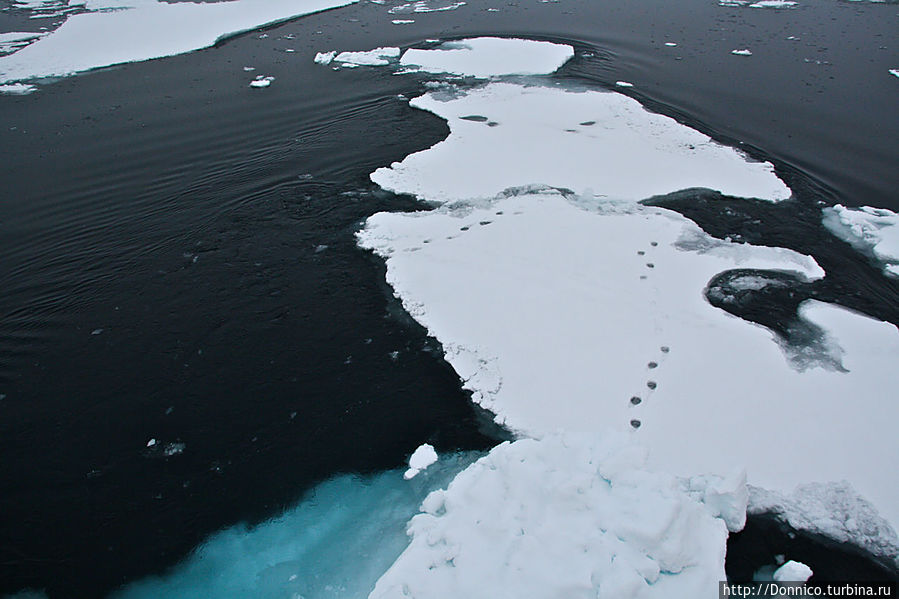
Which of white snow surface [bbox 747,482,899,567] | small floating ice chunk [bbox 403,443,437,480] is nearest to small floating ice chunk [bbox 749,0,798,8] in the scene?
white snow surface [bbox 747,482,899,567]

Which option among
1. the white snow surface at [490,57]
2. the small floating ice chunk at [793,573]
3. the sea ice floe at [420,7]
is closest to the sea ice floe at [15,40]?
the sea ice floe at [420,7]

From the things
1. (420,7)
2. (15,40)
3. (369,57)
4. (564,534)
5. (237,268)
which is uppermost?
(420,7)

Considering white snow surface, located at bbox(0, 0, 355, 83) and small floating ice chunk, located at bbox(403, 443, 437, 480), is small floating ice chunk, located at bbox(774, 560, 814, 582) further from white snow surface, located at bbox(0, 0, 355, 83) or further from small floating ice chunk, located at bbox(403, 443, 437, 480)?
white snow surface, located at bbox(0, 0, 355, 83)

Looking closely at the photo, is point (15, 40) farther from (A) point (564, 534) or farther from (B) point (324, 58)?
(A) point (564, 534)

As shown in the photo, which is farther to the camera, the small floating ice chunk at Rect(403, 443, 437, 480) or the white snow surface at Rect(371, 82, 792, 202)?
the white snow surface at Rect(371, 82, 792, 202)

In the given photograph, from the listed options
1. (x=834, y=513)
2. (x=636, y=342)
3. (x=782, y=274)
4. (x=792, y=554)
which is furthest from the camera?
(x=782, y=274)

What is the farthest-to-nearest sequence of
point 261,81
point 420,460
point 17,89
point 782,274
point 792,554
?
point 17,89, point 261,81, point 782,274, point 420,460, point 792,554

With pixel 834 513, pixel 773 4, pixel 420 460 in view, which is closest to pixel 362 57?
pixel 420 460
